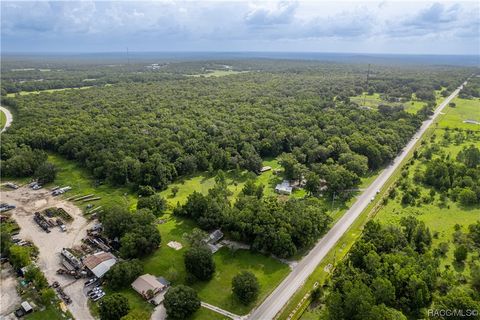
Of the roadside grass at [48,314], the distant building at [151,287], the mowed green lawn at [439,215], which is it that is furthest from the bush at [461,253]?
the roadside grass at [48,314]

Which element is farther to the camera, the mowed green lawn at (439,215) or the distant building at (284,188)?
the distant building at (284,188)

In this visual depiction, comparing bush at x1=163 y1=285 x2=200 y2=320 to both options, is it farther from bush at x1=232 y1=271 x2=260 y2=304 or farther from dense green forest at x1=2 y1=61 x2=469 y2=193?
dense green forest at x1=2 y1=61 x2=469 y2=193

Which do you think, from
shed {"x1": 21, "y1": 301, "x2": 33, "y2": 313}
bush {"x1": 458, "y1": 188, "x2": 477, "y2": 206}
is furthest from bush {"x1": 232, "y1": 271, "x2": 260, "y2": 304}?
bush {"x1": 458, "y1": 188, "x2": 477, "y2": 206}

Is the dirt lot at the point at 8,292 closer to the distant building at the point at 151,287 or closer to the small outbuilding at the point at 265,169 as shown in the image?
the distant building at the point at 151,287

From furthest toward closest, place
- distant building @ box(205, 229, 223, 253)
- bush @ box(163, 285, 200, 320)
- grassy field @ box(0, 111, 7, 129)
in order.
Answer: grassy field @ box(0, 111, 7, 129), distant building @ box(205, 229, 223, 253), bush @ box(163, 285, 200, 320)

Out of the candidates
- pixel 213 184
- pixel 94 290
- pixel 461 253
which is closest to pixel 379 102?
pixel 213 184

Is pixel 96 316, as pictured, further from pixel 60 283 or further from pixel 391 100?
pixel 391 100

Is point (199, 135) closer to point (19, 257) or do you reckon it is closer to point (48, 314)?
point (19, 257)
